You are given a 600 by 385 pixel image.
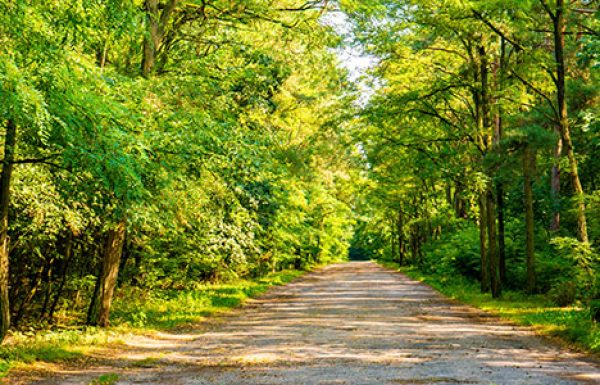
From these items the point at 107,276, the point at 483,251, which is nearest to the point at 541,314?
the point at 483,251

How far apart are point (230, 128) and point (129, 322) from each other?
5352mm

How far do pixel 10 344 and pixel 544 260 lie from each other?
683 inches

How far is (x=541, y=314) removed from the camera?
1486cm

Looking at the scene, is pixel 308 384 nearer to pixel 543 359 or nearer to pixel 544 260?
pixel 543 359

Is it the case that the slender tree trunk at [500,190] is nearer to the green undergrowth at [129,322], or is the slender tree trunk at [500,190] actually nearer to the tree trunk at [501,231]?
the tree trunk at [501,231]

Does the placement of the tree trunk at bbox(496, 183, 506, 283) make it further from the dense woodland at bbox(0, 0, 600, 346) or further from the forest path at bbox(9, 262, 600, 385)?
the forest path at bbox(9, 262, 600, 385)

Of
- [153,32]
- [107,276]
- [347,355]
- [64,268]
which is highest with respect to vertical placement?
[153,32]

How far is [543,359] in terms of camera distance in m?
9.52

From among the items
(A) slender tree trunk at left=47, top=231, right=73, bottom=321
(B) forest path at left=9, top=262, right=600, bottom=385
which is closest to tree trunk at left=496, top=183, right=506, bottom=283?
(B) forest path at left=9, top=262, right=600, bottom=385

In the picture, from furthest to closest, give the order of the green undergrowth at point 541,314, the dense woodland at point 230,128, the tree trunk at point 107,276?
the tree trunk at point 107,276 < the green undergrowth at point 541,314 < the dense woodland at point 230,128

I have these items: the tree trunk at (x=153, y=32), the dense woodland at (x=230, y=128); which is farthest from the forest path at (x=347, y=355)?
the tree trunk at (x=153, y=32)

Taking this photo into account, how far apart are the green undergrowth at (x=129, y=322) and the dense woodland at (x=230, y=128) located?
60 centimetres

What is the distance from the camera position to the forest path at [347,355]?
8203 mm

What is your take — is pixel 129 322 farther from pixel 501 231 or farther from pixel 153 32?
pixel 501 231
